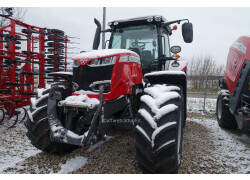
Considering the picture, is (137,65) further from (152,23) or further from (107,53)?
(152,23)

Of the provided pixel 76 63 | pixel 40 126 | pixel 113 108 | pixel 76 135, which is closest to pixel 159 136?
pixel 113 108

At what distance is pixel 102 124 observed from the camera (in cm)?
266

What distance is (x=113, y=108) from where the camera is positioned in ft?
9.71

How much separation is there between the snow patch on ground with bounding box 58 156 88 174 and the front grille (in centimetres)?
112

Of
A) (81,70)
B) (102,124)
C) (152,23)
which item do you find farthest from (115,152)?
(152,23)

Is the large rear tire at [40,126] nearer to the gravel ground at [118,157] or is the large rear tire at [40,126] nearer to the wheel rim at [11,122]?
the gravel ground at [118,157]

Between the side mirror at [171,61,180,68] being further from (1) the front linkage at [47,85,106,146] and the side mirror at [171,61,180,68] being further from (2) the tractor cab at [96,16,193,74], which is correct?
(1) the front linkage at [47,85,106,146]

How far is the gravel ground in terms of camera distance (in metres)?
2.89

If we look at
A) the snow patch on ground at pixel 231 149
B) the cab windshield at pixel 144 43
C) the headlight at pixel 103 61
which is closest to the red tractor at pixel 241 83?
→ the snow patch on ground at pixel 231 149

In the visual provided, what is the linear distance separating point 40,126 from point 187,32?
2998 mm

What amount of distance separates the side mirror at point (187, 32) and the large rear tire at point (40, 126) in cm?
266

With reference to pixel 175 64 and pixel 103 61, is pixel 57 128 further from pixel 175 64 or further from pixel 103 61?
pixel 175 64

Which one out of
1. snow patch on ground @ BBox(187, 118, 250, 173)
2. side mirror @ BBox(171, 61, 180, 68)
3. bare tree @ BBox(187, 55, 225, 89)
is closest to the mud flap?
snow patch on ground @ BBox(187, 118, 250, 173)

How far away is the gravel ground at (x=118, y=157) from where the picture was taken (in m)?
2.89
